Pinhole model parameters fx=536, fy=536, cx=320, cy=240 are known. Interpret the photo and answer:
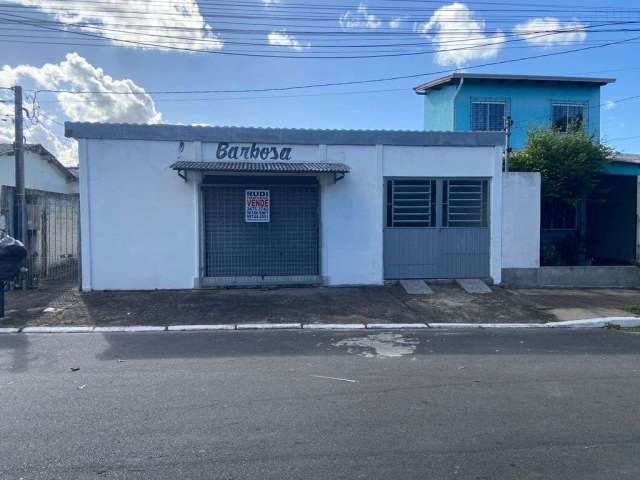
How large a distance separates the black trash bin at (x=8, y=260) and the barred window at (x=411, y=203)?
286 inches

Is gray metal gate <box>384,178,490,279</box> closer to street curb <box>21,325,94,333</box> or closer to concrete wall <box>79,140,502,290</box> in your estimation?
concrete wall <box>79,140,502,290</box>

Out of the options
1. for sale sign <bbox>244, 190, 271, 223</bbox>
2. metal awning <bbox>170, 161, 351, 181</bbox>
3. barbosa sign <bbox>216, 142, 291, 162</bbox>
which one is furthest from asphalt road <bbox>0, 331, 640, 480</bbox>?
barbosa sign <bbox>216, 142, 291, 162</bbox>

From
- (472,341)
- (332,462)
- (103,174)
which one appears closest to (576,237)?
(472,341)

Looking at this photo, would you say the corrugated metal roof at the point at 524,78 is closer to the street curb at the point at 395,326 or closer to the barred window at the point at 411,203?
the barred window at the point at 411,203

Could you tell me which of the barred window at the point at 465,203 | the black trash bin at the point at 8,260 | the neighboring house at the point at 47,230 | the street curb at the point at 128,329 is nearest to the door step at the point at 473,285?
the barred window at the point at 465,203

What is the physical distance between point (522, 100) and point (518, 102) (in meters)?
0.19

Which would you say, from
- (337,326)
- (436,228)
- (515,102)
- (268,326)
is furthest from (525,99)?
(268,326)

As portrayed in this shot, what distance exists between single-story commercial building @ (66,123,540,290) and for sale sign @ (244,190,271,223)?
2 centimetres

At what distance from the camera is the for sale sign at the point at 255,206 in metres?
11.4

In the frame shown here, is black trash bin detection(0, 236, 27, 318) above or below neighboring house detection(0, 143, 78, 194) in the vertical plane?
below

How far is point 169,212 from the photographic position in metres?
11.2

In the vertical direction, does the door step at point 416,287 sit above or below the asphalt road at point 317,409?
above

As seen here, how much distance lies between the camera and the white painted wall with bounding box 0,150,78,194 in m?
19.1

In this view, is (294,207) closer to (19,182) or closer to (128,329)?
(128,329)
